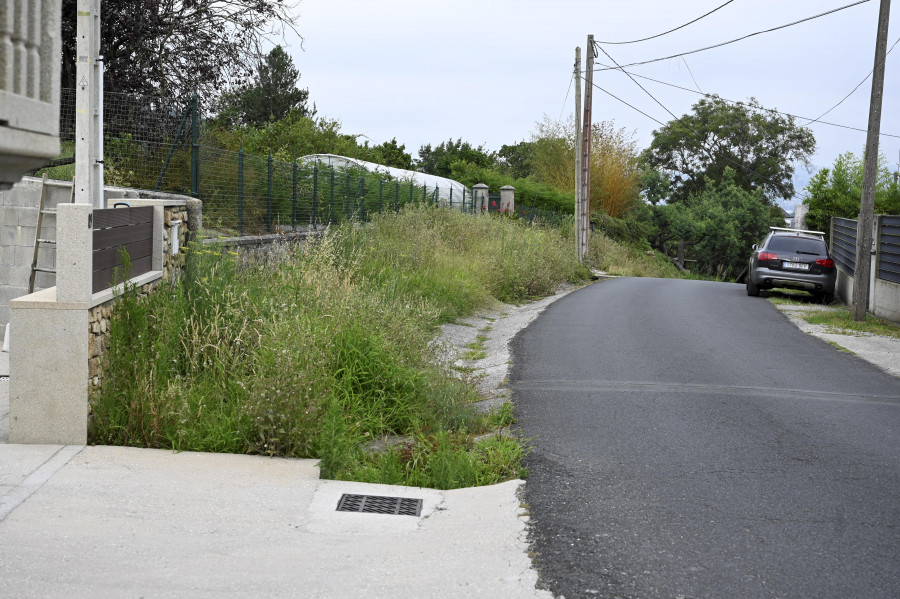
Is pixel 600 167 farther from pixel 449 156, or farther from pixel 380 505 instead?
→ pixel 380 505

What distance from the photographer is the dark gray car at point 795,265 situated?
19.3m

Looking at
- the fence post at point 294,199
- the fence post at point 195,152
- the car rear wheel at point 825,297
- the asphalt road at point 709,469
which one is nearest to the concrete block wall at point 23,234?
the fence post at point 195,152

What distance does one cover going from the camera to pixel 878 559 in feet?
14.9

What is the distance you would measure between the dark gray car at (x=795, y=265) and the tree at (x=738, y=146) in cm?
4670

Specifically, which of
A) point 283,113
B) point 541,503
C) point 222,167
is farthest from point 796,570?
point 283,113

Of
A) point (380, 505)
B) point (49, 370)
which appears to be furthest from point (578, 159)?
point (380, 505)

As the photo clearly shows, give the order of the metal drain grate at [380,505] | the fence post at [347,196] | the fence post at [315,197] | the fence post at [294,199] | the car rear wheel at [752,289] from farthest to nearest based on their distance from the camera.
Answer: the car rear wheel at [752,289] → the fence post at [347,196] → the fence post at [315,197] → the fence post at [294,199] → the metal drain grate at [380,505]

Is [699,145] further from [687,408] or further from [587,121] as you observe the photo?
[687,408]

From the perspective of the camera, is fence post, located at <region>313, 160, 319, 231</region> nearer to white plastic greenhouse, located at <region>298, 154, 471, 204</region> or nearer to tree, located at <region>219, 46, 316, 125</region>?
white plastic greenhouse, located at <region>298, 154, 471, 204</region>

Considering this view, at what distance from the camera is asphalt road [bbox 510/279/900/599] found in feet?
14.4

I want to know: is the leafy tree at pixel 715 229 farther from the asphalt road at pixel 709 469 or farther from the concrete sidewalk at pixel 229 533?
the concrete sidewalk at pixel 229 533

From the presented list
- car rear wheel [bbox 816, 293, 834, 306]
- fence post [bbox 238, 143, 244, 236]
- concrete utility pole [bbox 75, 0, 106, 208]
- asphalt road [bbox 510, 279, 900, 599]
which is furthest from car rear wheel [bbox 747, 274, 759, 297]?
concrete utility pole [bbox 75, 0, 106, 208]

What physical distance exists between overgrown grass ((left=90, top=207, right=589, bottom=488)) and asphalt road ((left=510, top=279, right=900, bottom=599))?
2.25ft

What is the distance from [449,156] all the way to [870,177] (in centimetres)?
4632
